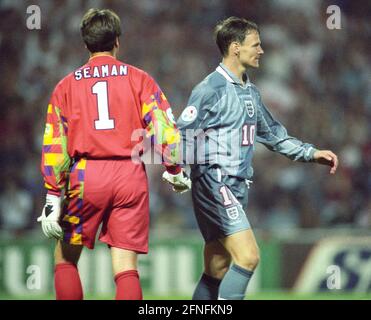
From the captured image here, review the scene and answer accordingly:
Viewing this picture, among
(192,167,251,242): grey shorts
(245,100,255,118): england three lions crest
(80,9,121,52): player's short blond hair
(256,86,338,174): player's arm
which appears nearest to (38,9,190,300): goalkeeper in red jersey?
(80,9,121,52): player's short blond hair

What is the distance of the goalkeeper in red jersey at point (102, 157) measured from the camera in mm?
5660

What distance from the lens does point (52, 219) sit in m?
5.66

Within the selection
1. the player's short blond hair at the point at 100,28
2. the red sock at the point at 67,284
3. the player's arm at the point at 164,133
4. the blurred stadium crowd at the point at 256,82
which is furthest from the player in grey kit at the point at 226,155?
the blurred stadium crowd at the point at 256,82

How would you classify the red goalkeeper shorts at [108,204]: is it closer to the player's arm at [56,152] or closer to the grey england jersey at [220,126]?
the player's arm at [56,152]

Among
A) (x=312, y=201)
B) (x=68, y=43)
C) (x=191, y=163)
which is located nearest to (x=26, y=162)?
(x=68, y=43)

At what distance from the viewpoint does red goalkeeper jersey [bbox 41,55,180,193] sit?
18.6 feet

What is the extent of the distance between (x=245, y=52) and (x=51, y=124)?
1401mm

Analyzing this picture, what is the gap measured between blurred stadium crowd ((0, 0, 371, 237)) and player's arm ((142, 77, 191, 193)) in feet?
17.5

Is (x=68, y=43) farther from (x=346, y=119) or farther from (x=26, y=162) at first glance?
(x=346, y=119)

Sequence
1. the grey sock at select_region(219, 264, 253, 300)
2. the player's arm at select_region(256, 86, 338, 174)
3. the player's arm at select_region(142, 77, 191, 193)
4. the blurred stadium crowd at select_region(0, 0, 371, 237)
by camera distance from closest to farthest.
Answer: the player's arm at select_region(142, 77, 191, 193) → the grey sock at select_region(219, 264, 253, 300) → the player's arm at select_region(256, 86, 338, 174) → the blurred stadium crowd at select_region(0, 0, 371, 237)

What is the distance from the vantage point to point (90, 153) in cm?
568

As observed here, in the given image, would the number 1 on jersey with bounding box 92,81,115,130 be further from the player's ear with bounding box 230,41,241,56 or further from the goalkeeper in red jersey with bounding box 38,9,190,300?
the player's ear with bounding box 230,41,241,56

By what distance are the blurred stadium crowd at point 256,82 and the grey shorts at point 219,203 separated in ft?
15.9

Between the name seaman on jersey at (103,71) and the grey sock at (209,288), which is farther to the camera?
the grey sock at (209,288)
